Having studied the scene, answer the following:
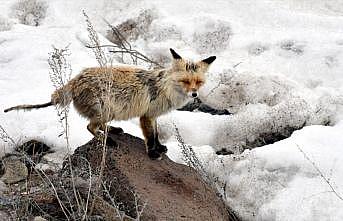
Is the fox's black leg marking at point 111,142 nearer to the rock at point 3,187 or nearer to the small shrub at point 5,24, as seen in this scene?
the rock at point 3,187

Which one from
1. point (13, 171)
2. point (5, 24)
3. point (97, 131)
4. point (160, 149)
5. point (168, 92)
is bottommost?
point (13, 171)

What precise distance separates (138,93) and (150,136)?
0.55m

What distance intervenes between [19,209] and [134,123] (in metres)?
3.50

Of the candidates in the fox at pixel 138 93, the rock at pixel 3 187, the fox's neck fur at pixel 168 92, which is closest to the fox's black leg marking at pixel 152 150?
the fox at pixel 138 93

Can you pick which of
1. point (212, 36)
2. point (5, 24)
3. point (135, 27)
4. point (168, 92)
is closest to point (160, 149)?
point (168, 92)

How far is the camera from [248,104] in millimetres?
9414

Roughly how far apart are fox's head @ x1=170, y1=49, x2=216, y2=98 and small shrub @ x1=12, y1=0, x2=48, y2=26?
6.87 m

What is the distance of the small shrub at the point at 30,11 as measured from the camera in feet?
41.0

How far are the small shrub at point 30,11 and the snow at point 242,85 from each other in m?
0.12

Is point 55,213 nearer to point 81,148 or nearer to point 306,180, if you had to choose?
point 81,148

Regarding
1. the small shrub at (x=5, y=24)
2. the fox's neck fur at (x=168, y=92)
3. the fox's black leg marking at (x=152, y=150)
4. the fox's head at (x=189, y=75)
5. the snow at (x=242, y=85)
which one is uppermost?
the fox's head at (x=189, y=75)

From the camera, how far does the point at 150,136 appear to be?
6656 mm

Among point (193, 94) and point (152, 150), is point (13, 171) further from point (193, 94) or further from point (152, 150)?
point (193, 94)

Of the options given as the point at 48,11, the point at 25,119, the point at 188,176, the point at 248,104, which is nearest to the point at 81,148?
the point at 188,176
